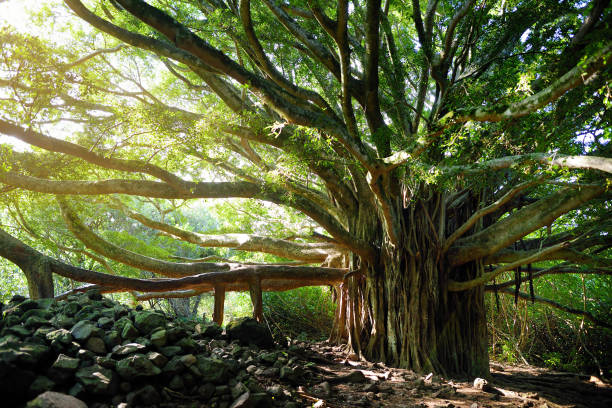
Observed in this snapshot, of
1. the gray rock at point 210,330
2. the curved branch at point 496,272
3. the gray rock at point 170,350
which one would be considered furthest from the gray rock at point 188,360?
the curved branch at point 496,272

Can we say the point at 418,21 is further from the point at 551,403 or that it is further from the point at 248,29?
the point at 551,403

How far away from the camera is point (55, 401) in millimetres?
2025

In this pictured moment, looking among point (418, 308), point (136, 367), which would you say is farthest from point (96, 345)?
point (418, 308)

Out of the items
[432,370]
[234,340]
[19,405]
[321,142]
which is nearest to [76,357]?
[19,405]

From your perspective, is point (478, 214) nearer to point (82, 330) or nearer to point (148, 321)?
point (148, 321)

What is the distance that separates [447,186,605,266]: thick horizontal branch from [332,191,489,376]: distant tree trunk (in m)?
0.38

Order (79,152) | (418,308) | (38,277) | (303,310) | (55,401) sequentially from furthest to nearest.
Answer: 1. (303,310)
2. (418,308)
3. (79,152)
4. (38,277)
5. (55,401)

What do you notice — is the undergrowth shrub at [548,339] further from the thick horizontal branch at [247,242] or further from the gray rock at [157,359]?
the gray rock at [157,359]

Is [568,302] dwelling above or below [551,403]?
above

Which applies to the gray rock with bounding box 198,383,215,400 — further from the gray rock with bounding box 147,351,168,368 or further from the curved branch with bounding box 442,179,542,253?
the curved branch with bounding box 442,179,542,253

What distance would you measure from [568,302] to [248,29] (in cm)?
897

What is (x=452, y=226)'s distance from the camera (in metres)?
6.37

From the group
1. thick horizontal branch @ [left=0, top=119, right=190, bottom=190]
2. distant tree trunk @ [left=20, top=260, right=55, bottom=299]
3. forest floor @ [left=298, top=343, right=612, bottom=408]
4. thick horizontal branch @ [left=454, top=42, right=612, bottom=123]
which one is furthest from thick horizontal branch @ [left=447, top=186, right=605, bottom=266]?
distant tree trunk @ [left=20, top=260, right=55, bottom=299]

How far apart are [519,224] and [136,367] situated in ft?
15.9
